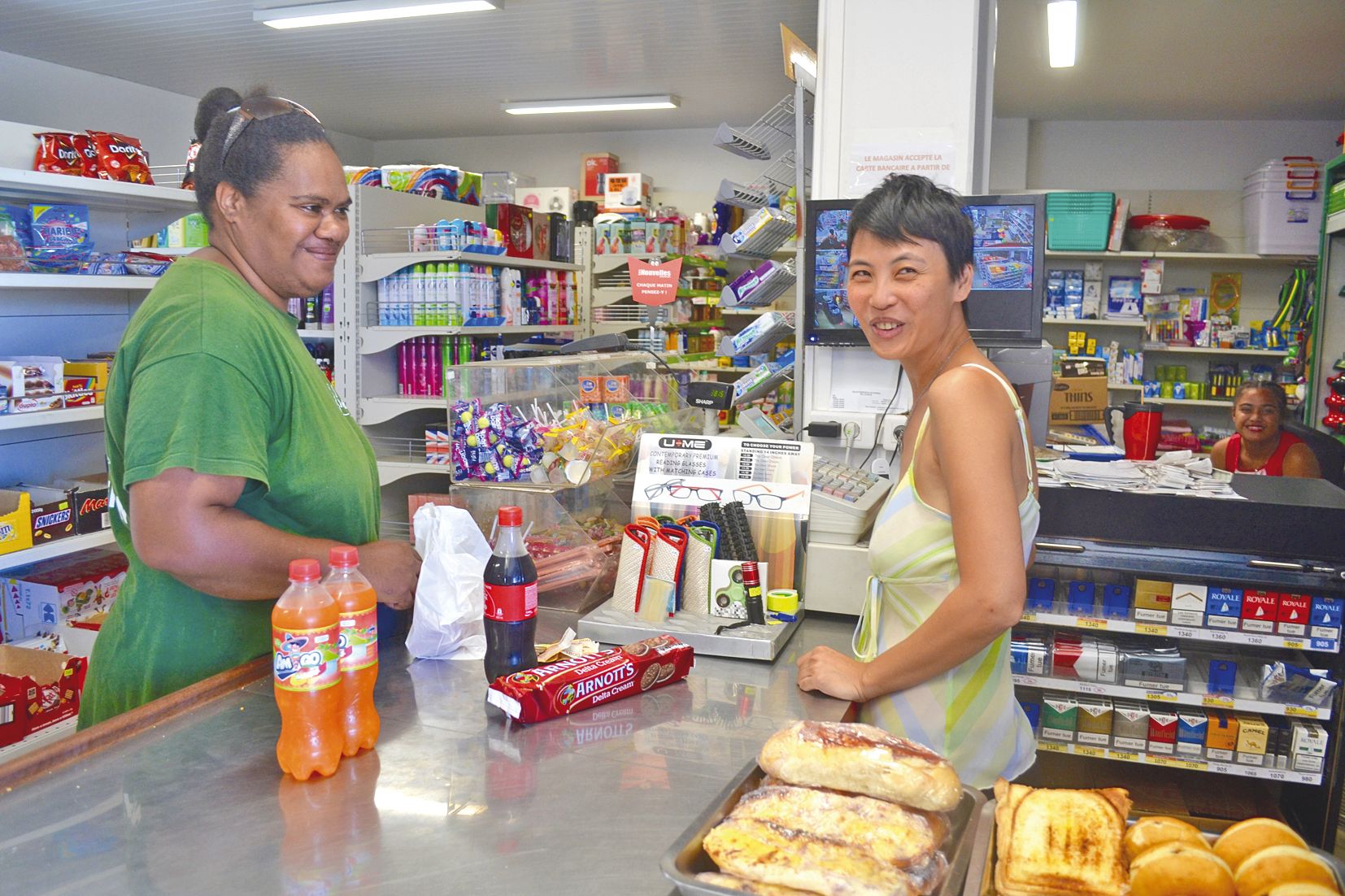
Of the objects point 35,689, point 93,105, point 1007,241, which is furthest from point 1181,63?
point 93,105

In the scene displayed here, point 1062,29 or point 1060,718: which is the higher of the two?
point 1062,29

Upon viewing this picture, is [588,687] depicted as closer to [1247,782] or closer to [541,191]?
[1247,782]

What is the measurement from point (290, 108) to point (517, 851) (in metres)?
1.28

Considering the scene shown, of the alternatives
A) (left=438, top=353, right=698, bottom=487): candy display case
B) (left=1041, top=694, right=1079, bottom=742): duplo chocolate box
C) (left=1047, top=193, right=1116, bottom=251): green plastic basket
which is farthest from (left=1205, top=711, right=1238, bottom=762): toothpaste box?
(left=1047, top=193, right=1116, bottom=251): green plastic basket

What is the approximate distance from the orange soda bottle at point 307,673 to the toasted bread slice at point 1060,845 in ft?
2.83

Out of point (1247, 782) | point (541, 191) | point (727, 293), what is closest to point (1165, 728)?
point (1247, 782)

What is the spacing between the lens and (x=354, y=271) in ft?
16.5

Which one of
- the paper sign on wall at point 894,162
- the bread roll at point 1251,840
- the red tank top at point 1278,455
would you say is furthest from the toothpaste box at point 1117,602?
the red tank top at point 1278,455

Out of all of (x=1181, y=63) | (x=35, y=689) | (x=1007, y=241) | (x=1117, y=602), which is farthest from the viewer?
(x=1181, y=63)

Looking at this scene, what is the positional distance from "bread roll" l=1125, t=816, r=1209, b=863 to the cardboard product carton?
10.3 ft

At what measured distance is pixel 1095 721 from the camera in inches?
123

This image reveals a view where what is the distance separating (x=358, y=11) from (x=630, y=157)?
177 inches

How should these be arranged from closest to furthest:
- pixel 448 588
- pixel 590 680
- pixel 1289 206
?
1. pixel 590 680
2. pixel 448 588
3. pixel 1289 206

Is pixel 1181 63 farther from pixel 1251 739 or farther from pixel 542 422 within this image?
pixel 542 422
